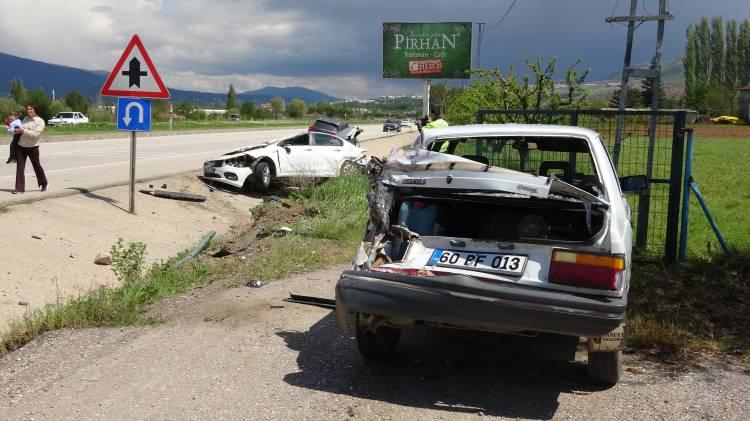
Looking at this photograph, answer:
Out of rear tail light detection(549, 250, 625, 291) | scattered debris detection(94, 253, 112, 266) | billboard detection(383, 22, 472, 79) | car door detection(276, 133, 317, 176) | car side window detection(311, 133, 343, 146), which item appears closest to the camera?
rear tail light detection(549, 250, 625, 291)

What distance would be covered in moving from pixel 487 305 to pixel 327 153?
14.5 m

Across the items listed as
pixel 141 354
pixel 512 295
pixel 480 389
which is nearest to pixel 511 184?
pixel 512 295

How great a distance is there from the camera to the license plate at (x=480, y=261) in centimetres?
463

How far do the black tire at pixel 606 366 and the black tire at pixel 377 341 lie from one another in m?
1.39

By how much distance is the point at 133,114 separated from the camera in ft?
38.3

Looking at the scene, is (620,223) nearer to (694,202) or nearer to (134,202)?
(134,202)

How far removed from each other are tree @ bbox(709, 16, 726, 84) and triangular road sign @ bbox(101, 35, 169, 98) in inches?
5506

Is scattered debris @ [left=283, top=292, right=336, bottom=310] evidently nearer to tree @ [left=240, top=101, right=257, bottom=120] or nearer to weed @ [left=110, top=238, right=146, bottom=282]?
weed @ [left=110, top=238, right=146, bottom=282]

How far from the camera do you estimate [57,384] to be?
4.67 metres

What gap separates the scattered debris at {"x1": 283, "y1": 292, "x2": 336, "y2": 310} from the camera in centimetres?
679

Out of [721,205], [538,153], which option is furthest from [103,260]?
[721,205]

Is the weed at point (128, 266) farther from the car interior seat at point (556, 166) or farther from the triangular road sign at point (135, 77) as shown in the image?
the car interior seat at point (556, 166)

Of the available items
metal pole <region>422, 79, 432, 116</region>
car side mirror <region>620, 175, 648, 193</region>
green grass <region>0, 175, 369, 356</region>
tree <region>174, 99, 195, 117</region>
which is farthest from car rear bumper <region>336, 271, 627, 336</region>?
tree <region>174, 99, 195, 117</region>

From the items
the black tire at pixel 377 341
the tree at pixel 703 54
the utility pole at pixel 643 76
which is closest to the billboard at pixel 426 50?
the utility pole at pixel 643 76
